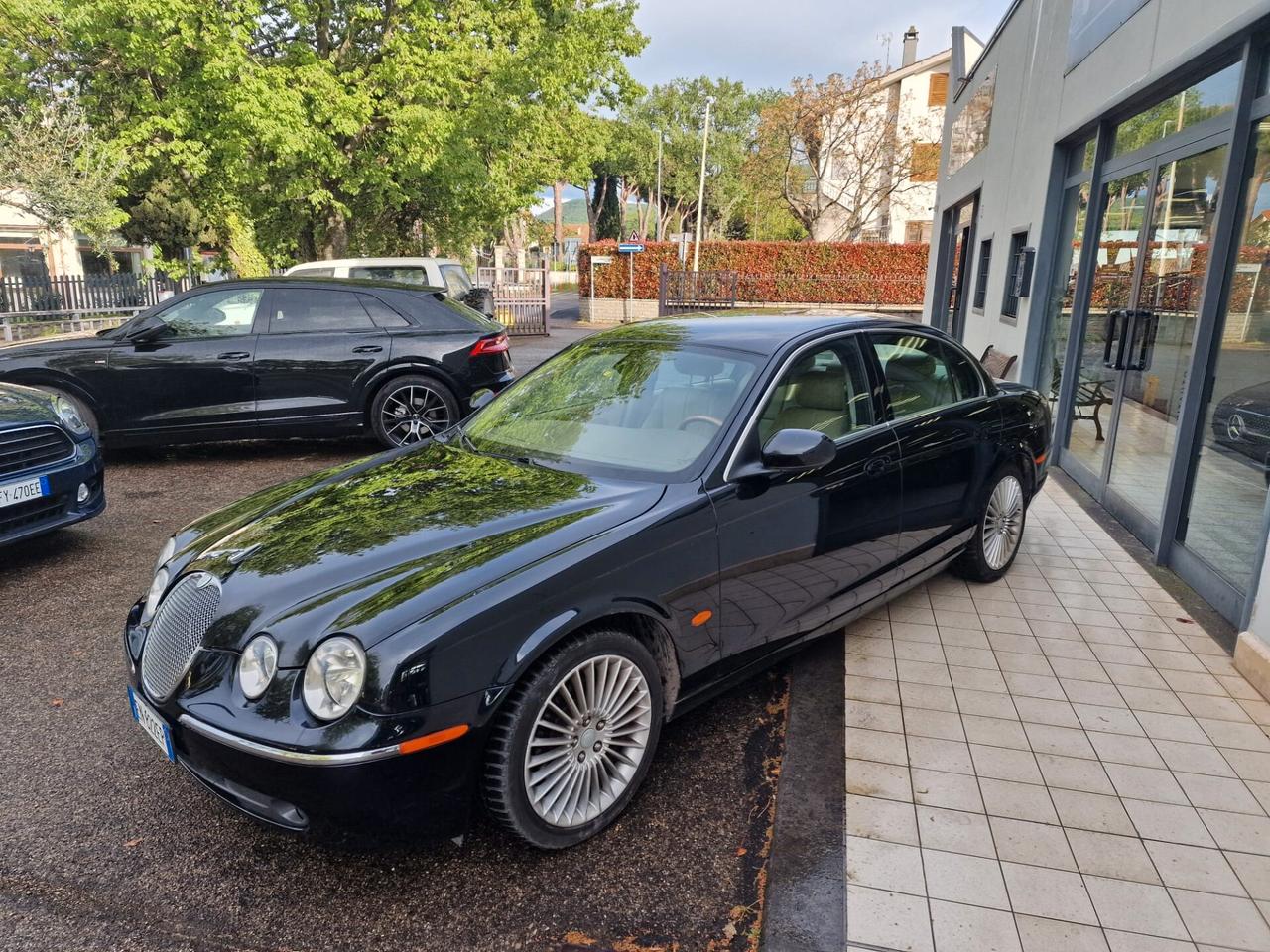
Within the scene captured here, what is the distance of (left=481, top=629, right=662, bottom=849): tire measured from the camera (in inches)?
93.4

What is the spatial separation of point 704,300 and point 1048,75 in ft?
58.5

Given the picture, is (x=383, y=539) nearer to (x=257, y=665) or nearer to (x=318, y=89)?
(x=257, y=665)

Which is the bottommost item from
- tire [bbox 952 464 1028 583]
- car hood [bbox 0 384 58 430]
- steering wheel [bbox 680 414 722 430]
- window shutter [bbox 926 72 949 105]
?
tire [bbox 952 464 1028 583]

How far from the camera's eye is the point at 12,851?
8.54ft

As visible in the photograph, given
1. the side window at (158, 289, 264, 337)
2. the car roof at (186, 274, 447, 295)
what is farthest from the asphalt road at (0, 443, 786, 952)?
the car roof at (186, 274, 447, 295)

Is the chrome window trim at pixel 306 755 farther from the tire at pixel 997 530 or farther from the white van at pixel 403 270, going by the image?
the white van at pixel 403 270

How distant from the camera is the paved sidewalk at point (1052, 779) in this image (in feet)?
7.77

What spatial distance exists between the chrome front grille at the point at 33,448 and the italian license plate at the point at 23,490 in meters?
0.07

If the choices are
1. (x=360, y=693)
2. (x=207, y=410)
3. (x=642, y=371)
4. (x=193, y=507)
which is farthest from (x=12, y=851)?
(x=207, y=410)

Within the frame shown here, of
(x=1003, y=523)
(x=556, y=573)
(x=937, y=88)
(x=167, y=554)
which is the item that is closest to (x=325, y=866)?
(x=556, y=573)

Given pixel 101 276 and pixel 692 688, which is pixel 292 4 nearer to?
pixel 101 276

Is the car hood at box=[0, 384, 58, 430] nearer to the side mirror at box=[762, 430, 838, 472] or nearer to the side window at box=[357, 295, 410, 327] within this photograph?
the side window at box=[357, 295, 410, 327]

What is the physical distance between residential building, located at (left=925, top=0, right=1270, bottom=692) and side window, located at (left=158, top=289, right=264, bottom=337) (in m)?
7.15

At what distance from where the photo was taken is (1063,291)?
25.3 ft
